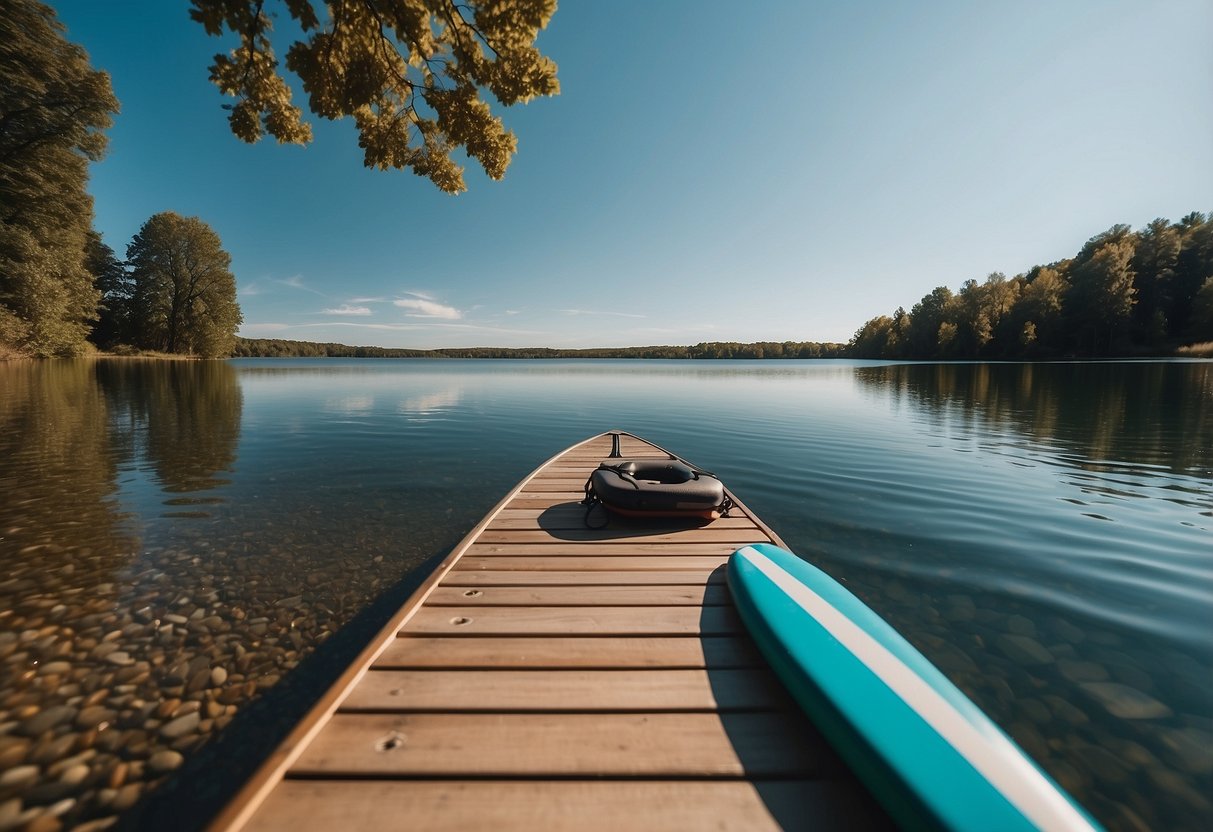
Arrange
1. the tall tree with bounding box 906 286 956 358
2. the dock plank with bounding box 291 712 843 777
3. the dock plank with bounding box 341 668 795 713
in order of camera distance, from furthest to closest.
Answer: the tall tree with bounding box 906 286 956 358, the dock plank with bounding box 341 668 795 713, the dock plank with bounding box 291 712 843 777

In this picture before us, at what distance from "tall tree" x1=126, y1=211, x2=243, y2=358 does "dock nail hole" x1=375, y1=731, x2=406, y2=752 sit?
68320 millimetres

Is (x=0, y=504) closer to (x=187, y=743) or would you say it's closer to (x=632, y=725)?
(x=187, y=743)

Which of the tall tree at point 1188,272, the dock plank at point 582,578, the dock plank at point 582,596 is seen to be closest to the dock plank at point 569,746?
the dock plank at point 582,596

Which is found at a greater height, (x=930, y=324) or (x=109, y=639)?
(x=930, y=324)

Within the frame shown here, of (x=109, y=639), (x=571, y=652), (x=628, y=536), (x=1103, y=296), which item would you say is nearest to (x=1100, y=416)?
(x=628, y=536)

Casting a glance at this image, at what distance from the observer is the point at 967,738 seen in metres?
2.09

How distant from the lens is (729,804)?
6.59ft

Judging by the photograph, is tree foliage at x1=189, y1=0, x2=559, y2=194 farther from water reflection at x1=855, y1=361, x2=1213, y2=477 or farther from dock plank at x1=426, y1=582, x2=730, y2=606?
water reflection at x1=855, y1=361, x2=1213, y2=477

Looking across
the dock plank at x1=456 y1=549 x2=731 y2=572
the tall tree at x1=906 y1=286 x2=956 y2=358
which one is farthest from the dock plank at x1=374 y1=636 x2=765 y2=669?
the tall tree at x1=906 y1=286 x2=956 y2=358

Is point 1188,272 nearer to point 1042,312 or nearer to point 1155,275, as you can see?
point 1155,275

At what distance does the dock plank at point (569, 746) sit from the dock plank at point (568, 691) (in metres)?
0.07

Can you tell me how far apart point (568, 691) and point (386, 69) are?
338 inches

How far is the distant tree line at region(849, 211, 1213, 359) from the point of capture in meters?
66.1

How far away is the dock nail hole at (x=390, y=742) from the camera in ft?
7.32
